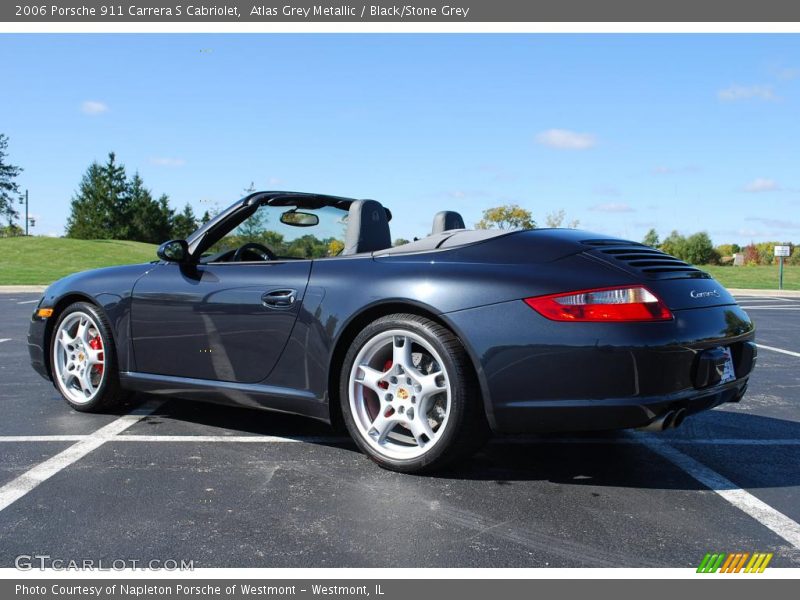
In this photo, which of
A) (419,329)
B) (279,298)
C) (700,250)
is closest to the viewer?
(419,329)

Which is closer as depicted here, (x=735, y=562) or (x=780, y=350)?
(x=735, y=562)

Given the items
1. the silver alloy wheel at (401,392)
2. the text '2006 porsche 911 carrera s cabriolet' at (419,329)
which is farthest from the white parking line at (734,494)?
the silver alloy wheel at (401,392)

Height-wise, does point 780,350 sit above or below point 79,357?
below

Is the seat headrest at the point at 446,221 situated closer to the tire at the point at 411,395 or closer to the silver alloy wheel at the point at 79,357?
the tire at the point at 411,395

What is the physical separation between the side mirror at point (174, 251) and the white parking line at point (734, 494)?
291cm

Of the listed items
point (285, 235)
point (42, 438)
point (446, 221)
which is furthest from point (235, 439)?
point (446, 221)

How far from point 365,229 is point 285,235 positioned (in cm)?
58

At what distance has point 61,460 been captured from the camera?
374 cm

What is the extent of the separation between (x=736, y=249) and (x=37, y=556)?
269 feet

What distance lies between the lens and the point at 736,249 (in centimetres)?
7600

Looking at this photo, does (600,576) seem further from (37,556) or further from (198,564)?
(37,556)

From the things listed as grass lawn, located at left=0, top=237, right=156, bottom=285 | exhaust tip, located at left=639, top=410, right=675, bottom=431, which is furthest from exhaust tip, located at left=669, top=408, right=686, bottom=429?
grass lawn, located at left=0, top=237, right=156, bottom=285

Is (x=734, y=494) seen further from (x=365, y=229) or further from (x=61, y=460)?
(x=61, y=460)

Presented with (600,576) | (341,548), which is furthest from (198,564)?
(600,576)
